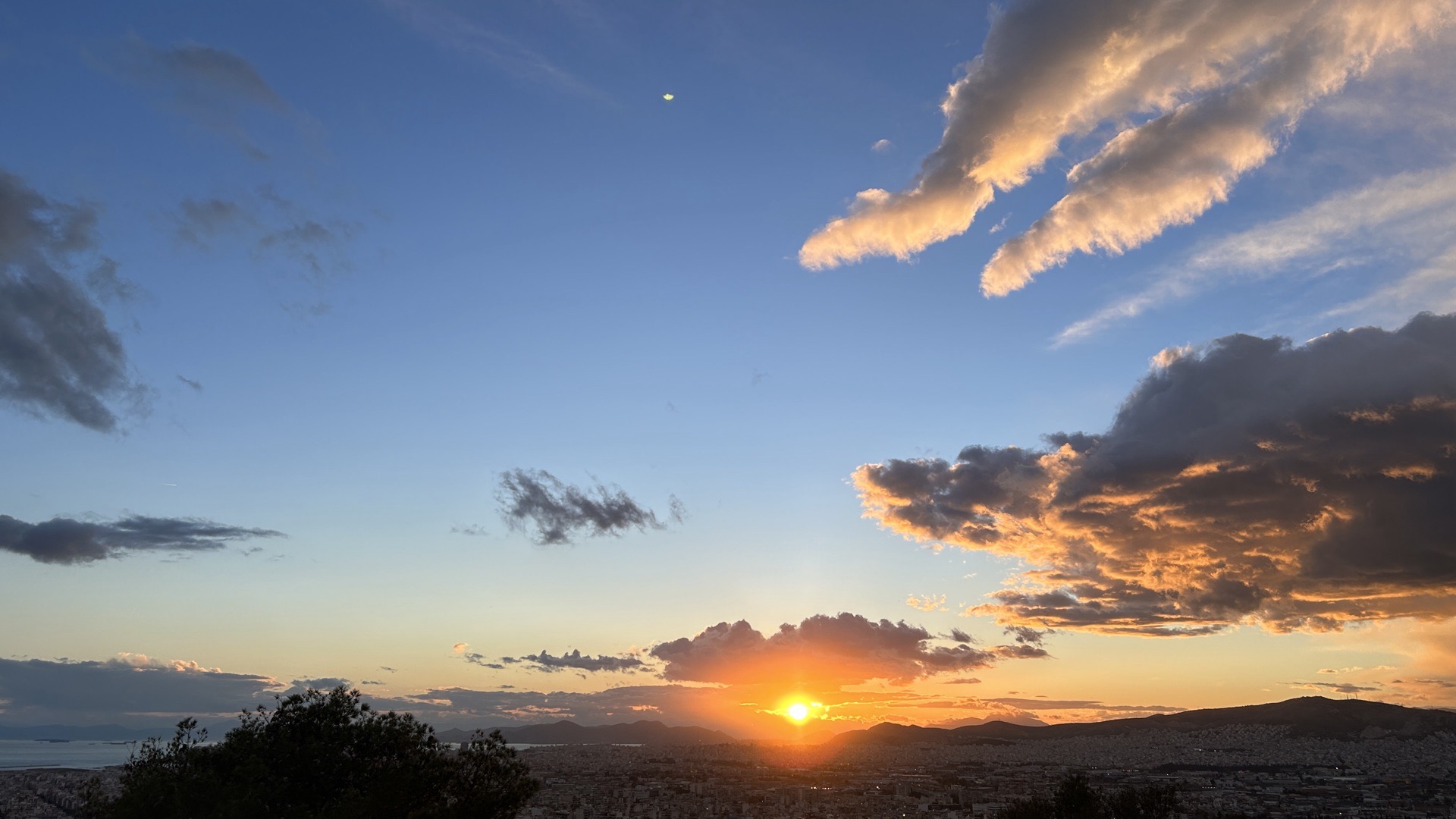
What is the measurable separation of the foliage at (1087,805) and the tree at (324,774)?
51836mm

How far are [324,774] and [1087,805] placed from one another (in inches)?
2592

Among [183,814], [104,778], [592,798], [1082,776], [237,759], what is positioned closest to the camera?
[183,814]

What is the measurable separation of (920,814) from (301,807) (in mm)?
164025

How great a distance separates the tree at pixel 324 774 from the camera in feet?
142

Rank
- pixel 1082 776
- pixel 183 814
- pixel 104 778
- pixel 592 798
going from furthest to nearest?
pixel 592 798
pixel 104 778
pixel 1082 776
pixel 183 814

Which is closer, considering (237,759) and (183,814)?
(183,814)

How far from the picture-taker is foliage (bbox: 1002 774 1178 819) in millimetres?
79188

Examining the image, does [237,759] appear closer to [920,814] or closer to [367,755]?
[367,755]

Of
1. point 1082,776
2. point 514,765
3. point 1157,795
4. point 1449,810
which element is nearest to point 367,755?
point 514,765

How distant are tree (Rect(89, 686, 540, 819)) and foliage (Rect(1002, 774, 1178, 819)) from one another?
170ft

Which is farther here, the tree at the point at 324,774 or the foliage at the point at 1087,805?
the foliage at the point at 1087,805

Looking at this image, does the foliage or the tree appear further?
the foliage

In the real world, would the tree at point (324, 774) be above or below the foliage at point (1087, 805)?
above

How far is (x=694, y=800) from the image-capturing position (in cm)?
19775
